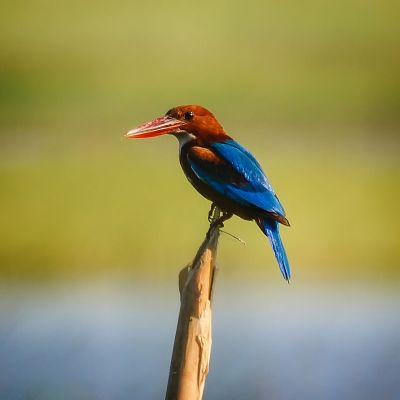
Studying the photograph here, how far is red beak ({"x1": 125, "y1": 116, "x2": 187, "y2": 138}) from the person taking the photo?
1772mm

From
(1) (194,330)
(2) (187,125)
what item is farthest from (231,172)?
(1) (194,330)

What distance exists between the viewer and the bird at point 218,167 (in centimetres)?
172

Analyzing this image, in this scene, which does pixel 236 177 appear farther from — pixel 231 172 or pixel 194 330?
pixel 194 330

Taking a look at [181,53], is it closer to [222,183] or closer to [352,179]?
[352,179]

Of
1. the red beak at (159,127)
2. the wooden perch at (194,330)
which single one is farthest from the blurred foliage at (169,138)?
the wooden perch at (194,330)

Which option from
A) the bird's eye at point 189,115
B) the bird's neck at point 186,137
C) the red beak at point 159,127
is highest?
the bird's eye at point 189,115

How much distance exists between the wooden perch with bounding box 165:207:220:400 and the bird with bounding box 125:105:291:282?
0.23 meters

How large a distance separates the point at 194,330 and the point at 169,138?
1.05 meters

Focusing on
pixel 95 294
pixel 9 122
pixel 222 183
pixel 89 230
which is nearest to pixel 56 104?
pixel 9 122

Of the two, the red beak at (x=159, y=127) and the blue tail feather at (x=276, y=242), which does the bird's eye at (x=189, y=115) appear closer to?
the red beak at (x=159, y=127)

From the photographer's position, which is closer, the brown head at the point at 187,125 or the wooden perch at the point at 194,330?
the wooden perch at the point at 194,330

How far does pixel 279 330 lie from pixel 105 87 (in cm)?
78

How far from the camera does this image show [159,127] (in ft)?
5.85

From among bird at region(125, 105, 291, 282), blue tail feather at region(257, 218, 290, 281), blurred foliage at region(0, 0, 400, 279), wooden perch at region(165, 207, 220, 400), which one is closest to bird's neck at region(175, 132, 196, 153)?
bird at region(125, 105, 291, 282)
